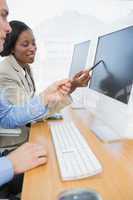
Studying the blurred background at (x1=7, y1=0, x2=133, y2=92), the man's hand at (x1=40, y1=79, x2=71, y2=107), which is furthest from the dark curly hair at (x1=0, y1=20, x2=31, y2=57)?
the blurred background at (x1=7, y1=0, x2=133, y2=92)

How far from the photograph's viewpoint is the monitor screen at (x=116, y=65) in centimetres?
88

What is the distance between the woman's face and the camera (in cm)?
162

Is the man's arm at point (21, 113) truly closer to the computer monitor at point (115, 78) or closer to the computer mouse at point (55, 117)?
the computer mouse at point (55, 117)

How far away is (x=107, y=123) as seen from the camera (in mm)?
1079

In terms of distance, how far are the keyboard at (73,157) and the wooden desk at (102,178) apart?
17 millimetres

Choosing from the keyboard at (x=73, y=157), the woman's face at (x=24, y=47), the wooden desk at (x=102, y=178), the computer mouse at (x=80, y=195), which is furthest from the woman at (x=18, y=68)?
the computer mouse at (x=80, y=195)

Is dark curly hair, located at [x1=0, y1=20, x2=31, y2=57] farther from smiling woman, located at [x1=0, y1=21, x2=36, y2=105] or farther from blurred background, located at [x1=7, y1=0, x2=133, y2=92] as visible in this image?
blurred background, located at [x1=7, y1=0, x2=133, y2=92]

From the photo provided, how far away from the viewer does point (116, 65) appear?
3.20ft

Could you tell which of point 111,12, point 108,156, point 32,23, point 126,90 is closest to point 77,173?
point 108,156

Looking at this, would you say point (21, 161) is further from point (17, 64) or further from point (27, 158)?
point (17, 64)

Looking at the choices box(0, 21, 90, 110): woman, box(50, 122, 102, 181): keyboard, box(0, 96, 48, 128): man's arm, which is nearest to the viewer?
box(50, 122, 102, 181): keyboard

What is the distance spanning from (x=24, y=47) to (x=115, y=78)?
869mm

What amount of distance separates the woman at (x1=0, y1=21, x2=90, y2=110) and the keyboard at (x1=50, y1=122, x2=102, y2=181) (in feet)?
1.31

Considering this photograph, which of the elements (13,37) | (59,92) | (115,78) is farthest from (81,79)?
(13,37)
